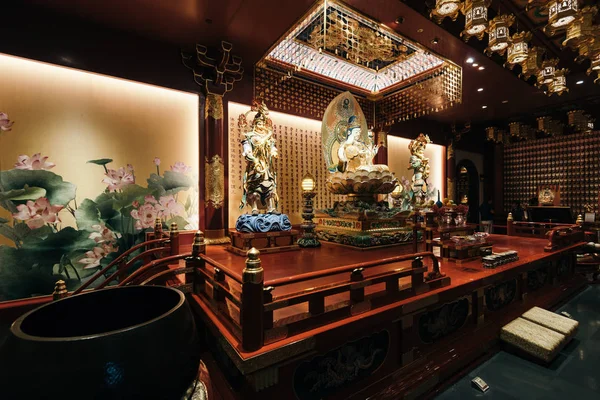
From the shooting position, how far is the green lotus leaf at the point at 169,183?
4141mm

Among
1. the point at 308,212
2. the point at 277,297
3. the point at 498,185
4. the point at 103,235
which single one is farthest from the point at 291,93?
the point at 498,185

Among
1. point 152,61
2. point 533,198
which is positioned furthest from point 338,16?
point 533,198

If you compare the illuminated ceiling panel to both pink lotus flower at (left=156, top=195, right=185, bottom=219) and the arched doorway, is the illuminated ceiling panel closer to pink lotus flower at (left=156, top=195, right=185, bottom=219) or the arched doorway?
pink lotus flower at (left=156, top=195, right=185, bottom=219)

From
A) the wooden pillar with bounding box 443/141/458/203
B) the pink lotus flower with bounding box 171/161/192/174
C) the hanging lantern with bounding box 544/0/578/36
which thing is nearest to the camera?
the hanging lantern with bounding box 544/0/578/36

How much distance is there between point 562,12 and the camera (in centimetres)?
285

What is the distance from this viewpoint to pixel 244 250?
3559mm

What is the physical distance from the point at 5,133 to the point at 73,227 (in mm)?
1261

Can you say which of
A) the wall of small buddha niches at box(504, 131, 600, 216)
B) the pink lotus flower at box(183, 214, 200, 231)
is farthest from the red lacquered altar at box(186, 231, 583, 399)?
the wall of small buddha niches at box(504, 131, 600, 216)

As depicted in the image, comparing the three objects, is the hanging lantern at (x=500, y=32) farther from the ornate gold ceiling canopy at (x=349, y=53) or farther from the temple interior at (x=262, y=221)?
the ornate gold ceiling canopy at (x=349, y=53)

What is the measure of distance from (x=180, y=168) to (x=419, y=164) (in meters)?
5.24

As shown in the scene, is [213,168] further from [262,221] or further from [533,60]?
[533,60]

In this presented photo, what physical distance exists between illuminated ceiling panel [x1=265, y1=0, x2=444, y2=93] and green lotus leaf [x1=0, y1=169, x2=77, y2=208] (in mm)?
3398

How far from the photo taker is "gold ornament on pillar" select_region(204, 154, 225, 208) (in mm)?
4480

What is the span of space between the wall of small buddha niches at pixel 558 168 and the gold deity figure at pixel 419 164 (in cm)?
512
